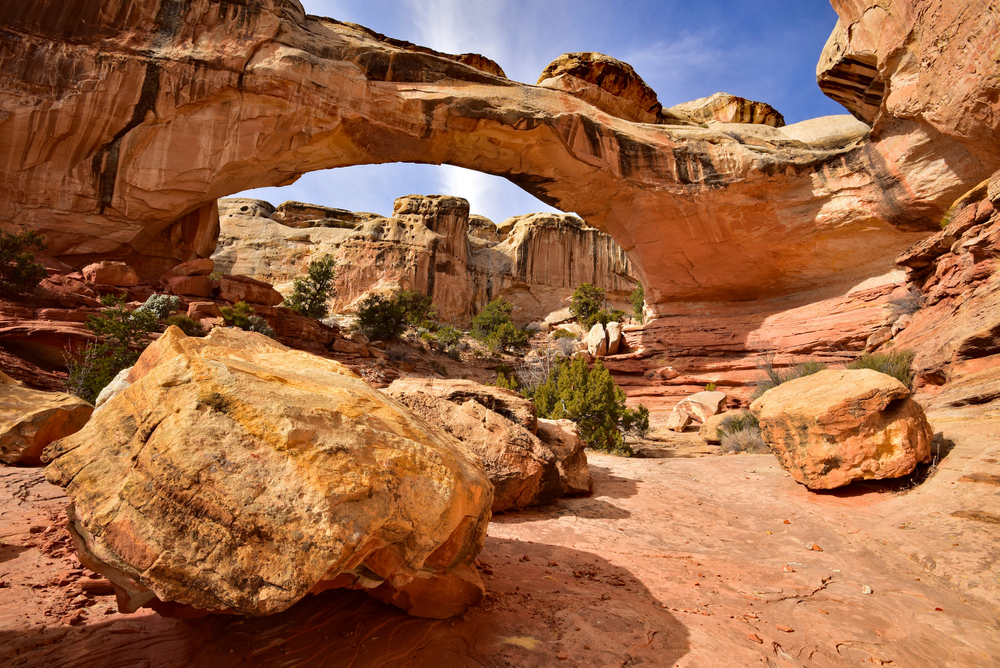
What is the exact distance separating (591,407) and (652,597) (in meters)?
6.81

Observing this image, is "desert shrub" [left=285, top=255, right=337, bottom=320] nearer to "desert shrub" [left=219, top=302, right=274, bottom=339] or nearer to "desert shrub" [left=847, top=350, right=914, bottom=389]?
"desert shrub" [left=219, top=302, right=274, bottom=339]

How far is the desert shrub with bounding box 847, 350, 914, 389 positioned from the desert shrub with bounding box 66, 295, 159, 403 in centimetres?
1311

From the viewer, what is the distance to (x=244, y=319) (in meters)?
14.9

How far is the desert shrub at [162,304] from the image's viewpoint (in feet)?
43.4

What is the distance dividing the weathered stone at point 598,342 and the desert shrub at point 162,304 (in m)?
14.8

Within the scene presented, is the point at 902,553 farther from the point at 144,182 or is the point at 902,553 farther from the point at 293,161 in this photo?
the point at 144,182

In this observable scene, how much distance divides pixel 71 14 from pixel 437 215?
756 inches

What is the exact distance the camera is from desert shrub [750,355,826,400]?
1169 centimetres

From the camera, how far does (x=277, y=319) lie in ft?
56.0

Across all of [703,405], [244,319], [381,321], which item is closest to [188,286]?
[244,319]

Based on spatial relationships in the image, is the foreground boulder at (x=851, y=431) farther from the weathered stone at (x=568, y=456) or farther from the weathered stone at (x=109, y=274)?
the weathered stone at (x=109, y=274)

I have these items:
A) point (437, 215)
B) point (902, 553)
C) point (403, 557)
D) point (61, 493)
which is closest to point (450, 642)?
point (403, 557)

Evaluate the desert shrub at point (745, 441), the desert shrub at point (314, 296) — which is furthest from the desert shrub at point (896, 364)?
the desert shrub at point (314, 296)

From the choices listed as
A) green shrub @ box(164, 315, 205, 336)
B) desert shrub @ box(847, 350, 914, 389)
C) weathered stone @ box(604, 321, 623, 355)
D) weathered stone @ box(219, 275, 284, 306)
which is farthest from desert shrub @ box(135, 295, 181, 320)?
desert shrub @ box(847, 350, 914, 389)
